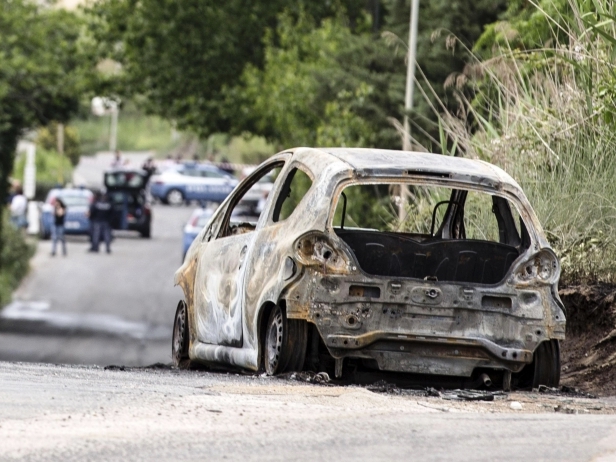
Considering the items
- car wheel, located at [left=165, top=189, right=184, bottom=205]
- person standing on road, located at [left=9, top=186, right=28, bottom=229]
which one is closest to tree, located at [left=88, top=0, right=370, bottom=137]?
person standing on road, located at [left=9, top=186, right=28, bottom=229]

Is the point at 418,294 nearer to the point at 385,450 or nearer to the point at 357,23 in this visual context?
the point at 385,450

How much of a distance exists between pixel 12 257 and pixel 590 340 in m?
36.7

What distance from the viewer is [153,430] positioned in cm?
671

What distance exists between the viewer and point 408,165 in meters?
9.48

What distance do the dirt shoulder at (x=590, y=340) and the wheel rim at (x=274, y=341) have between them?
2197 mm

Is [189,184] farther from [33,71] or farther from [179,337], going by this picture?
[179,337]

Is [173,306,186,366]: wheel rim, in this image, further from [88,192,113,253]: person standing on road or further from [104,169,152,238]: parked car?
[104,169,152,238]: parked car

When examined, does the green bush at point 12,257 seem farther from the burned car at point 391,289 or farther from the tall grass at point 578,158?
the burned car at point 391,289

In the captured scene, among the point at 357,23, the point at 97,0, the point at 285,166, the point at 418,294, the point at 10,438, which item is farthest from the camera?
the point at 97,0

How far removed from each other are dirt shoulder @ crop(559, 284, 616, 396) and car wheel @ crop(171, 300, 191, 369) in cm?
264

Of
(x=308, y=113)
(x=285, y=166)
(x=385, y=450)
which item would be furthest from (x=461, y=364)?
(x=308, y=113)

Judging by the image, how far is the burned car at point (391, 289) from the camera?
907 cm

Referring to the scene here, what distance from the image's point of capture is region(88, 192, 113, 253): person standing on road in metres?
51.2

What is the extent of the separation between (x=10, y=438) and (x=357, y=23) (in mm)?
46466
